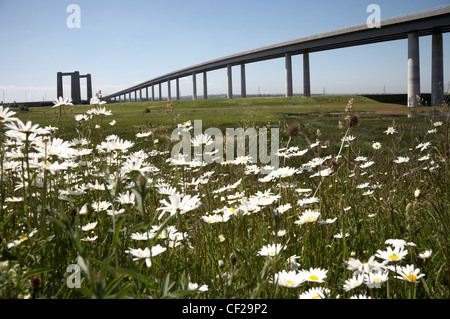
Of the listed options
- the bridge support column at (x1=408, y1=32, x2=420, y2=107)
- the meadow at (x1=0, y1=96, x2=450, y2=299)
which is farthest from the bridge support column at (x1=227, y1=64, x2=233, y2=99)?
the meadow at (x1=0, y1=96, x2=450, y2=299)

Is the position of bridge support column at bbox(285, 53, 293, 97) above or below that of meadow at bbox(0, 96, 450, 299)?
above

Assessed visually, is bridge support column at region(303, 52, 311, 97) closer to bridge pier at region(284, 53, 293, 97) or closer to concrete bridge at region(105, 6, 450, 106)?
concrete bridge at region(105, 6, 450, 106)

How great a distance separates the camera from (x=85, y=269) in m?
0.72

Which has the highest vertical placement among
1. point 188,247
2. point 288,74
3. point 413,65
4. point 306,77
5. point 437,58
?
point 288,74

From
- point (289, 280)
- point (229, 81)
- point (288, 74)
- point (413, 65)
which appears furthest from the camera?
point (229, 81)

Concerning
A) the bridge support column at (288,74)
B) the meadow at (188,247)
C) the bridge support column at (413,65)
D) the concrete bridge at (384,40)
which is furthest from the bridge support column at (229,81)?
the meadow at (188,247)

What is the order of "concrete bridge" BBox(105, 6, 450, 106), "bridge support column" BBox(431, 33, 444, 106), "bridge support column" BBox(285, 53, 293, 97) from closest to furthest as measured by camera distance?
"concrete bridge" BBox(105, 6, 450, 106) → "bridge support column" BBox(431, 33, 444, 106) → "bridge support column" BBox(285, 53, 293, 97)

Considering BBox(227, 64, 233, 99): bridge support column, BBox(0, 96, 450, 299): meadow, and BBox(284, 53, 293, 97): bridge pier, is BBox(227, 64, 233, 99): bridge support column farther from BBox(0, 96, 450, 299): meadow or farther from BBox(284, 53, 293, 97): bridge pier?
BBox(0, 96, 450, 299): meadow

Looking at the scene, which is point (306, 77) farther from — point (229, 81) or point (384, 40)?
point (229, 81)

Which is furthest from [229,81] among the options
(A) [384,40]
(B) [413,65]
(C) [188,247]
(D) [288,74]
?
(C) [188,247]

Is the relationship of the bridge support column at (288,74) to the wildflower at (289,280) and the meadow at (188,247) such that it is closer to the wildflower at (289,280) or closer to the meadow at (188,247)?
the meadow at (188,247)

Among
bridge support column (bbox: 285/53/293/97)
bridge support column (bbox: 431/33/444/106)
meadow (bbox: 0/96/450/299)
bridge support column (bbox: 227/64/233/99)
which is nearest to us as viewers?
meadow (bbox: 0/96/450/299)

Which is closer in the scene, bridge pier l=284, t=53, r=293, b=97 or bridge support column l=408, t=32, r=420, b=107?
bridge support column l=408, t=32, r=420, b=107
